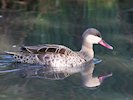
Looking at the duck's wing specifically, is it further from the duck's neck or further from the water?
the duck's neck

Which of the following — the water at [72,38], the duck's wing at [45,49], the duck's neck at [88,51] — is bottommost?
the water at [72,38]

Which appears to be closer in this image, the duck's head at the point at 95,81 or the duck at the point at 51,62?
the duck's head at the point at 95,81

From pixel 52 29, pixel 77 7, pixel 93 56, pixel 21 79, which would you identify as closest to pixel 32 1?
pixel 77 7

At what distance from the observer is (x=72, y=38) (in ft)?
39.7

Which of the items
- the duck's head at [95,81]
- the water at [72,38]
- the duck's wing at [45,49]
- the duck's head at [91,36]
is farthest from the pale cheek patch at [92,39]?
the duck's head at [95,81]

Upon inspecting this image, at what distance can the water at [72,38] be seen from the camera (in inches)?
299

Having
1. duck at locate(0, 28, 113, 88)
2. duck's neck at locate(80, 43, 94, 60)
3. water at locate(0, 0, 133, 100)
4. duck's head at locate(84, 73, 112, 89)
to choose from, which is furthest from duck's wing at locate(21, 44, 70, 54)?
duck's head at locate(84, 73, 112, 89)

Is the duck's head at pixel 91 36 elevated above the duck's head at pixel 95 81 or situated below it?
above

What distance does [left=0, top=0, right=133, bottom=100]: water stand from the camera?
759 cm

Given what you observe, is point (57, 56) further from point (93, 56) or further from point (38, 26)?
point (38, 26)

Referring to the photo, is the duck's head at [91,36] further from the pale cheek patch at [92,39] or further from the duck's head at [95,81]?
the duck's head at [95,81]

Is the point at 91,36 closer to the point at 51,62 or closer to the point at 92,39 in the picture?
the point at 92,39

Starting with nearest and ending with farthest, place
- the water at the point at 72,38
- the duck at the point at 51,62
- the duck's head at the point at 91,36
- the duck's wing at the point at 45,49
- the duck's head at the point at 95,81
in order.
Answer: the water at the point at 72,38, the duck's head at the point at 95,81, the duck at the point at 51,62, the duck's wing at the point at 45,49, the duck's head at the point at 91,36

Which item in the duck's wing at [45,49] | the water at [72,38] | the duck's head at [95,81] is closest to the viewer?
the water at [72,38]
